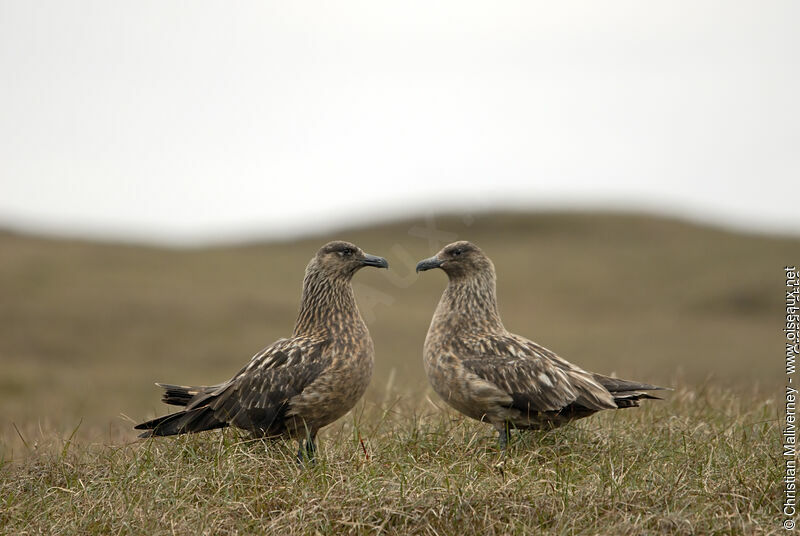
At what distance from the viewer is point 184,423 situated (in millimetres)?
5938

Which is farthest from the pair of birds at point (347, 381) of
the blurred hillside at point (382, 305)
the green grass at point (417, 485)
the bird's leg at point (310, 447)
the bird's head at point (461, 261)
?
the blurred hillside at point (382, 305)

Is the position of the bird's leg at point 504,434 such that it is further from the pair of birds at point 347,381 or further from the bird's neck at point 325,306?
the bird's neck at point 325,306

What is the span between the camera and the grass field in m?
4.94

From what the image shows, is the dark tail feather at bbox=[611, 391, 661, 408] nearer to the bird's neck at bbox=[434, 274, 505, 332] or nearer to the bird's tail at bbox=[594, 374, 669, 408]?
the bird's tail at bbox=[594, 374, 669, 408]

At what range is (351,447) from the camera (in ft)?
19.4

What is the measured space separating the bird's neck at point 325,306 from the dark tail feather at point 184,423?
960 millimetres

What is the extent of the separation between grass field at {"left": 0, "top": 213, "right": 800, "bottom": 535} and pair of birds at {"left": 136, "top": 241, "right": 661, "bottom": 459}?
19cm

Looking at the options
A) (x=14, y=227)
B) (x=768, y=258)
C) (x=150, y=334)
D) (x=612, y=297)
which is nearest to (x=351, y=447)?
(x=150, y=334)

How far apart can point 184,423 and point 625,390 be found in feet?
10.7

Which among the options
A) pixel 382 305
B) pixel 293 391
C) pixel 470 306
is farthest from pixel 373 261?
pixel 382 305

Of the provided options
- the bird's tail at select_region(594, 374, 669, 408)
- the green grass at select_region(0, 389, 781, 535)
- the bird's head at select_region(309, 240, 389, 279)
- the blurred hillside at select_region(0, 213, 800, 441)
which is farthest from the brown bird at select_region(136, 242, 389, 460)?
the blurred hillside at select_region(0, 213, 800, 441)

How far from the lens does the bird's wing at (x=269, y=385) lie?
594cm

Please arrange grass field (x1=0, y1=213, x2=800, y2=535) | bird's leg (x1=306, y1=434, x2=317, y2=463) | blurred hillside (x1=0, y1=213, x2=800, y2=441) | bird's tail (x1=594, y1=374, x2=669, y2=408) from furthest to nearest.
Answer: blurred hillside (x1=0, y1=213, x2=800, y2=441), bird's tail (x1=594, y1=374, x2=669, y2=408), bird's leg (x1=306, y1=434, x2=317, y2=463), grass field (x1=0, y1=213, x2=800, y2=535)

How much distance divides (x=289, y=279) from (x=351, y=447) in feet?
82.2
